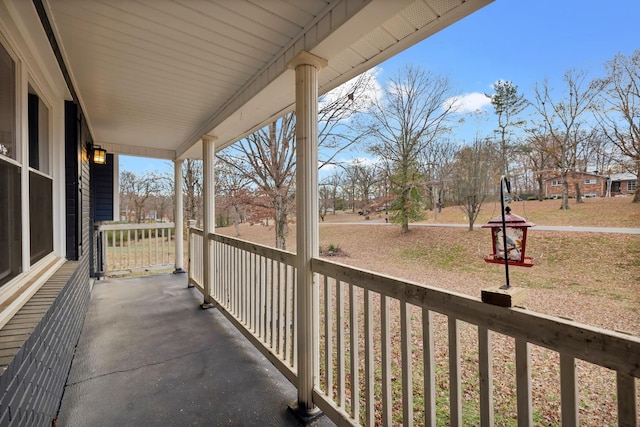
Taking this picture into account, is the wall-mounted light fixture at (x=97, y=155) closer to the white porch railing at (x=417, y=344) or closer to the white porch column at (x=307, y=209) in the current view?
the white porch railing at (x=417, y=344)

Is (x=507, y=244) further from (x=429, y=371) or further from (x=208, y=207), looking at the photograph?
(x=208, y=207)

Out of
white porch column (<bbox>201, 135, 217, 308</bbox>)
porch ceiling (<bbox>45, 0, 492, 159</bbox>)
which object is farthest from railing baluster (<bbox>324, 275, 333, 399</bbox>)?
→ white porch column (<bbox>201, 135, 217, 308</bbox>)

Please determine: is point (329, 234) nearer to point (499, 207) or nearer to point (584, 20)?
point (499, 207)

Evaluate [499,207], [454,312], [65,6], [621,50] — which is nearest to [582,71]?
[621,50]

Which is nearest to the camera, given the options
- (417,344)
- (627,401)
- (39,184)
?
(627,401)

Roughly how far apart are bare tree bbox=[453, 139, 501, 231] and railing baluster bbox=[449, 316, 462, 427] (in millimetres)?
527

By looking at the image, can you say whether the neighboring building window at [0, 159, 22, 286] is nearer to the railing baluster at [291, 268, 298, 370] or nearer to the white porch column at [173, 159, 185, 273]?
the railing baluster at [291, 268, 298, 370]

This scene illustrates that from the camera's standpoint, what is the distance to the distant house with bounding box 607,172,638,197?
101 cm

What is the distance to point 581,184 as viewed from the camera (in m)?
1.04

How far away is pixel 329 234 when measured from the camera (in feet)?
10.1

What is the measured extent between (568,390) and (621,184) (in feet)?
2.36

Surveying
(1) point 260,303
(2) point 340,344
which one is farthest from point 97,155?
(2) point 340,344

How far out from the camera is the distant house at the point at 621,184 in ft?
3.32

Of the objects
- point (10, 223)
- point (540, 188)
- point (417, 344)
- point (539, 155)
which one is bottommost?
point (417, 344)
